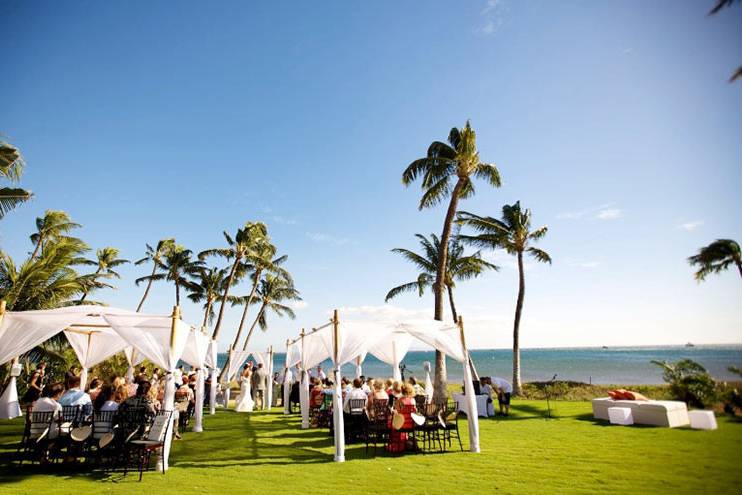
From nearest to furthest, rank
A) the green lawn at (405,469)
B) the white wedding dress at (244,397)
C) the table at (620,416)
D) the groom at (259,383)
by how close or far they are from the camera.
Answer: the green lawn at (405,469), the table at (620,416), the white wedding dress at (244,397), the groom at (259,383)

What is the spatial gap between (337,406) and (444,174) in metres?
10.6

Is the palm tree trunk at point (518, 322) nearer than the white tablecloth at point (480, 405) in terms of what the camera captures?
No

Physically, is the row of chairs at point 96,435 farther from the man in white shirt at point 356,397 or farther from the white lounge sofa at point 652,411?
the white lounge sofa at point 652,411

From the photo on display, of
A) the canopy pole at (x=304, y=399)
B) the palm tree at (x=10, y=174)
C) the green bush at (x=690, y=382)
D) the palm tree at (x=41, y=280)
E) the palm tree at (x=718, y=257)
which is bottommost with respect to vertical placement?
the canopy pole at (x=304, y=399)

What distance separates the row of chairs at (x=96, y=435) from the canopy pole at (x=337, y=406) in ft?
10.8

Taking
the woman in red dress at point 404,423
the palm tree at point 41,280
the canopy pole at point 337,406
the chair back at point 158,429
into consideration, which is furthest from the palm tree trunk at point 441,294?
the palm tree at point 41,280

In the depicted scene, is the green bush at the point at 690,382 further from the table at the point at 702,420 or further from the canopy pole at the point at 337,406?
the canopy pole at the point at 337,406

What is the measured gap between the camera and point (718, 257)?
8.46 ft

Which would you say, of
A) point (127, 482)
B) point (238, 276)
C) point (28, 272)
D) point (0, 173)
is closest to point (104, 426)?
point (127, 482)

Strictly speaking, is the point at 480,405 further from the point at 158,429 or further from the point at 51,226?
the point at 51,226

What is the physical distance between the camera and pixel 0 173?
10070mm

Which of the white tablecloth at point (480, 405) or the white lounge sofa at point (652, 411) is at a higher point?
the white lounge sofa at point (652, 411)

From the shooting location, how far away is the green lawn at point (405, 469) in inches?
228

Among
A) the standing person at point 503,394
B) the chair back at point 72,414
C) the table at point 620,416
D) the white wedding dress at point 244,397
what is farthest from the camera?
the white wedding dress at point 244,397
